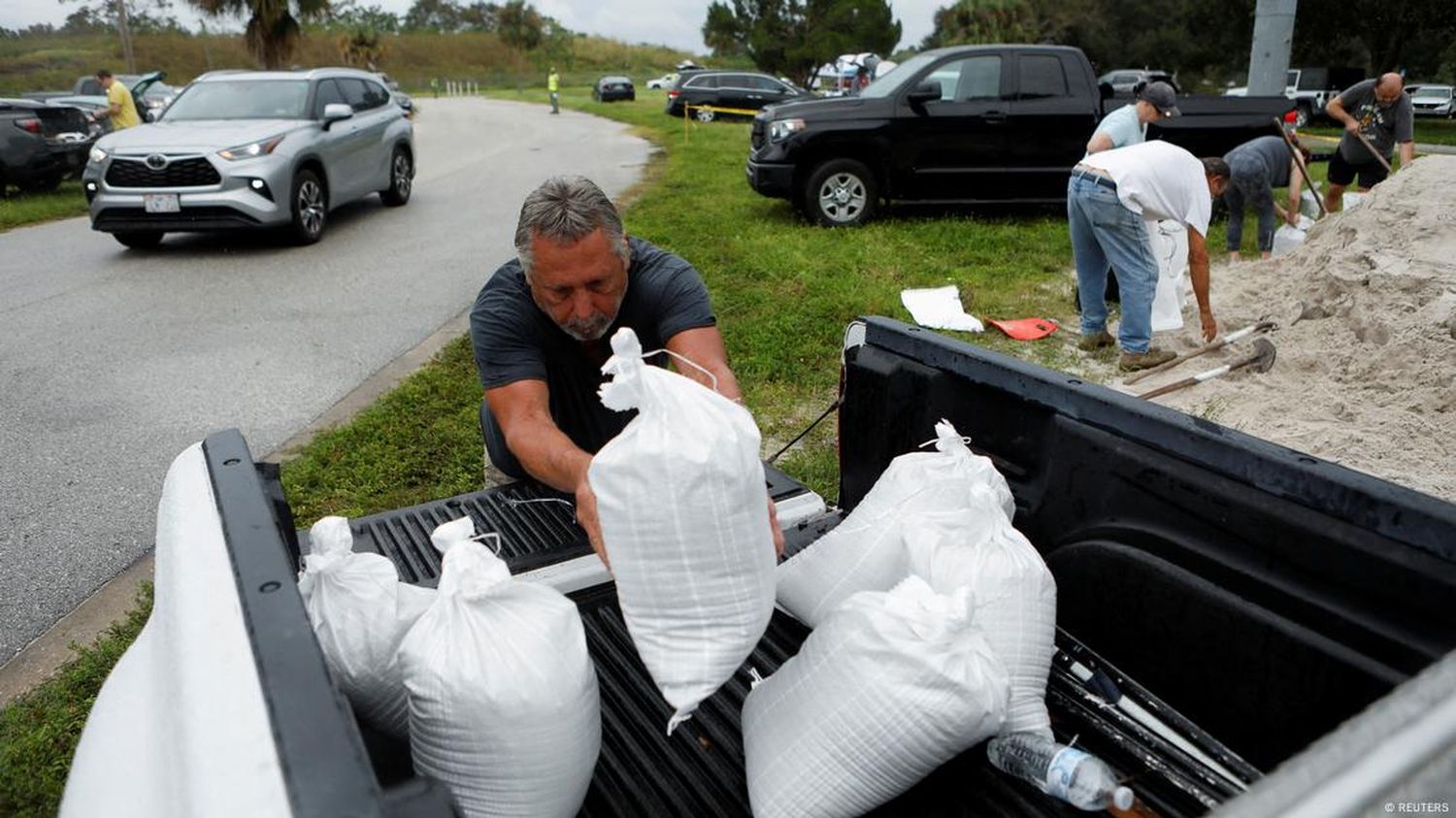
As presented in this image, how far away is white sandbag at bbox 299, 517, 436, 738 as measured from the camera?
151 cm

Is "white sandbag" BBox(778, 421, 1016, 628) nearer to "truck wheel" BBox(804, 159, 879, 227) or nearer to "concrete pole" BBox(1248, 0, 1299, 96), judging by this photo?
"truck wheel" BBox(804, 159, 879, 227)

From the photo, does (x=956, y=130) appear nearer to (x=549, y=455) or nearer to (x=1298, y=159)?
(x=1298, y=159)

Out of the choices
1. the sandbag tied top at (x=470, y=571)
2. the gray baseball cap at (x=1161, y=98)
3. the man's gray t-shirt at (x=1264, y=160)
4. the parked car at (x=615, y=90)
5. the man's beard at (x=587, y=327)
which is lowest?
the sandbag tied top at (x=470, y=571)

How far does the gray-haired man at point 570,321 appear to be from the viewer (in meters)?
2.35

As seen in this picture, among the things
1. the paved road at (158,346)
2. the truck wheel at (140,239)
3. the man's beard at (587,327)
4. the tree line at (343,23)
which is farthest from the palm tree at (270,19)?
the man's beard at (587,327)

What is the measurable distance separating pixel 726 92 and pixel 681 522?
27811 mm

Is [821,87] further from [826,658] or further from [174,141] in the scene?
[826,658]

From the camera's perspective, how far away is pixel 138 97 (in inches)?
598

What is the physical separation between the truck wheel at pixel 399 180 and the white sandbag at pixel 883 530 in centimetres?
1108

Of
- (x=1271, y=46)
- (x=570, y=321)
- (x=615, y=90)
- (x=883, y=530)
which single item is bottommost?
(x=883, y=530)

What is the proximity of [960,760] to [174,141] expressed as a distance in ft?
31.6

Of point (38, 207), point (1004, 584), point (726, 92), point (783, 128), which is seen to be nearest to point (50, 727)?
point (1004, 584)

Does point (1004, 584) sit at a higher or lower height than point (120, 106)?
lower

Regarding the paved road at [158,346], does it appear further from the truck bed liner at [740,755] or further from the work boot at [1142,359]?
the work boot at [1142,359]
